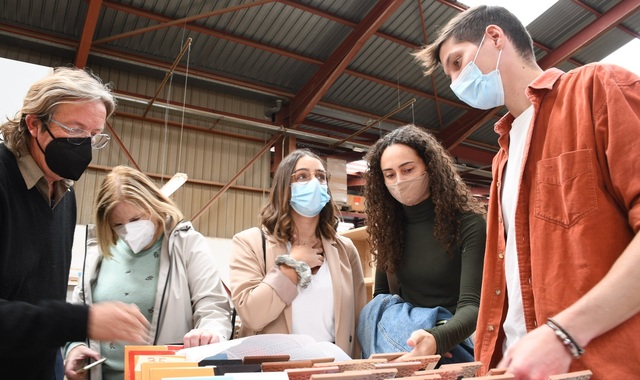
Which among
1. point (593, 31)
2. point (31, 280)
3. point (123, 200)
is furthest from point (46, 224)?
point (593, 31)

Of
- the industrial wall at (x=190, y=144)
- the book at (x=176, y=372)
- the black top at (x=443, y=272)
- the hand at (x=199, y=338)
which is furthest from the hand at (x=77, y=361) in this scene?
the industrial wall at (x=190, y=144)

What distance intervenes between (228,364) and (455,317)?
894 mm

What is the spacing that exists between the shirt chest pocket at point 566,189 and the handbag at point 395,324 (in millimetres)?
591

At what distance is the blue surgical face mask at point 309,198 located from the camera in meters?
2.03

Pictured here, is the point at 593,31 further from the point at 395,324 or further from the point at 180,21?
the point at 395,324

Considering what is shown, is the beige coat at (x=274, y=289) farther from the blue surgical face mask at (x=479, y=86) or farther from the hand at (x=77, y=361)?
the blue surgical face mask at (x=479, y=86)

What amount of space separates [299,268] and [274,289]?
0.12 m

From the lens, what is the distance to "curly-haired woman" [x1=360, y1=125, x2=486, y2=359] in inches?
59.9

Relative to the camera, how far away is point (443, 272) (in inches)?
64.9

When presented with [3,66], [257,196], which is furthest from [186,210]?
[3,66]

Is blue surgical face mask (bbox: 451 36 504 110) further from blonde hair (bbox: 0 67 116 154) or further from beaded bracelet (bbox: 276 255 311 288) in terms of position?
blonde hair (bbox: 0 67 116 154)

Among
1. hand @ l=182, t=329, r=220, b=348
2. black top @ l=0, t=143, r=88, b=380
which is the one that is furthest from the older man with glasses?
hand @ l=182, t=329, r=220, b=348

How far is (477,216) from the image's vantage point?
5.64 feet

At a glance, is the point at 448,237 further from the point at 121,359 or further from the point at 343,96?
the point at 343,96
